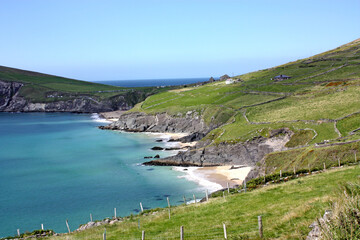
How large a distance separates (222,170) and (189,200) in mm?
18961

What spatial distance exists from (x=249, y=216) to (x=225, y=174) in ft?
136

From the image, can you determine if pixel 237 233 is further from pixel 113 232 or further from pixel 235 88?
pixel 235 88

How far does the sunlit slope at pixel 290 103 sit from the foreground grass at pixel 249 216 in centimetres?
3027

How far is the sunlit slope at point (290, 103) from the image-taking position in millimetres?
75475

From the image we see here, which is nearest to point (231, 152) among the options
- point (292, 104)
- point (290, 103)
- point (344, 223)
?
point (292, 104)

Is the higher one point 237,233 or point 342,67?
point 342,67

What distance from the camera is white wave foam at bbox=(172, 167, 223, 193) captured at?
59.8 m

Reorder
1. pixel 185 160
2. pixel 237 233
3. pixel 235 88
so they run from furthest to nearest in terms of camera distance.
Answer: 1. pixel 235 88
2. pixel 185 160
3. pixel 237 233

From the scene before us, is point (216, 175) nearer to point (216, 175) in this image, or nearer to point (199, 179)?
point (216, 175)

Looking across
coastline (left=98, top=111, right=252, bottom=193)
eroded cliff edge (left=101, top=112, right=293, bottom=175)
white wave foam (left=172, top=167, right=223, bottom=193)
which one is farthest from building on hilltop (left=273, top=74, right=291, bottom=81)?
white wave foam (left=172, top=167, right=223, bottom=193)

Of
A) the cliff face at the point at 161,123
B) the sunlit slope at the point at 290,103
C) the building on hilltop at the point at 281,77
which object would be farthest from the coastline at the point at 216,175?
the building on hilltop at the point at 281,77

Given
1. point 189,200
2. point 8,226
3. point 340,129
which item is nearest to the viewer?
point 8,226

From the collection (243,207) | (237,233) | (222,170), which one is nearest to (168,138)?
(222,170)

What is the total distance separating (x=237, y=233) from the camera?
22359 millimetres
